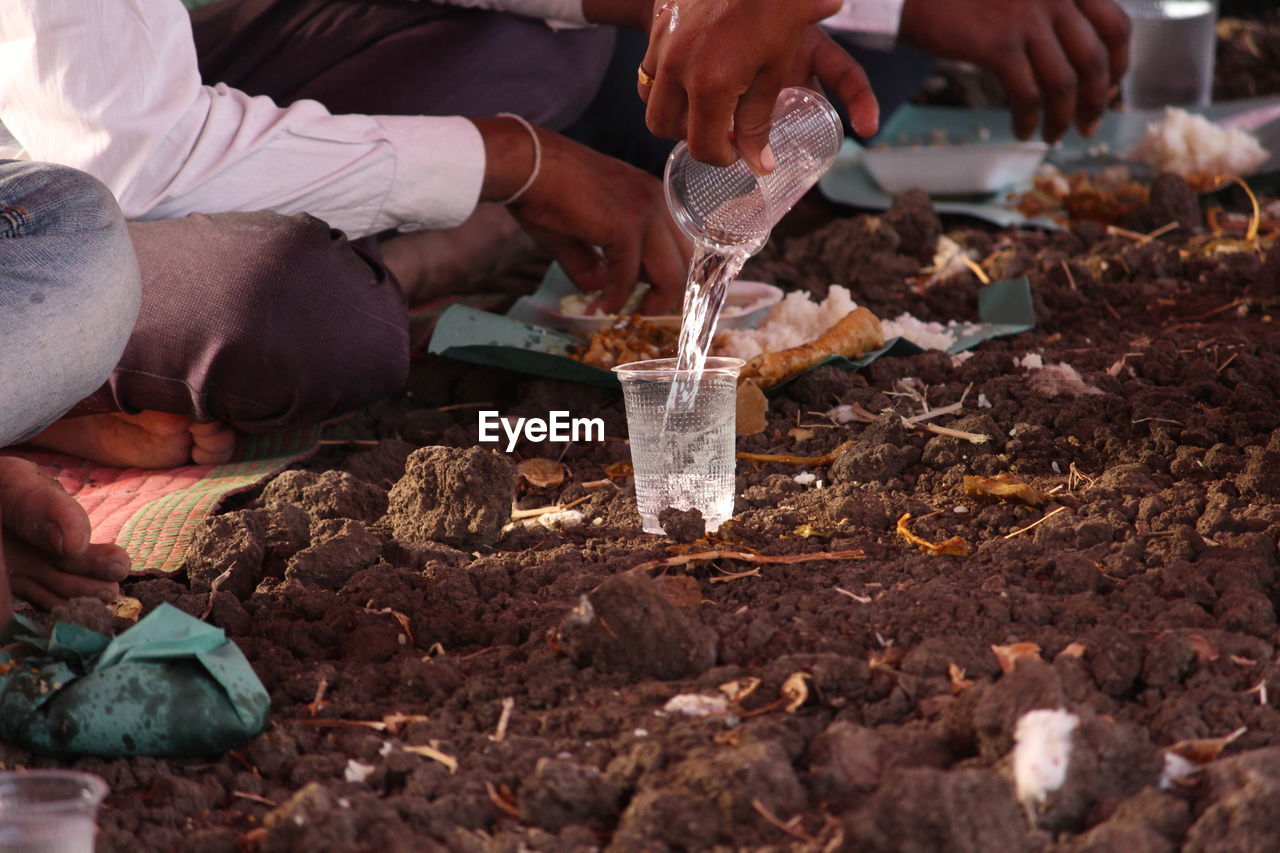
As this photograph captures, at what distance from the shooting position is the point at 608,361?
93.5 inches

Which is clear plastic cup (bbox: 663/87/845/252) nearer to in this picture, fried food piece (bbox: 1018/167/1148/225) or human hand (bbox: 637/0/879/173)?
human hand (bbox: 637/0/879/173)

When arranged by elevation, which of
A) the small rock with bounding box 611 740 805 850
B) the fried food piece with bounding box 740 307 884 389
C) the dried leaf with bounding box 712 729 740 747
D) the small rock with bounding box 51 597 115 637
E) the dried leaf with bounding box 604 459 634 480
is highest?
the small rock with bounding box 611 740 805 850

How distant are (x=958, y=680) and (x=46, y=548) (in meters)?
1.13

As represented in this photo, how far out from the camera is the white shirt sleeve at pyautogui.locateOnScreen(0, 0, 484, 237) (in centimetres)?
197

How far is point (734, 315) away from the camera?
2.56 metres

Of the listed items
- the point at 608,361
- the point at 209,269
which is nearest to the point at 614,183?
the point at 608,361

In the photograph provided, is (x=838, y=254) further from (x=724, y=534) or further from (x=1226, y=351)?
(x=724, y=534)

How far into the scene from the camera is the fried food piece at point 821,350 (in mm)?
2256

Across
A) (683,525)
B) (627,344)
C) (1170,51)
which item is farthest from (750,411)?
(1170,51)

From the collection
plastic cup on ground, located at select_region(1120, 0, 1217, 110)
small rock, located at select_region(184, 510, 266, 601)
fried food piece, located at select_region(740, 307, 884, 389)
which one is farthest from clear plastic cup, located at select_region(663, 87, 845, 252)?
plastic cup on ground, located at select_region(1120, 0, 1217, 110)

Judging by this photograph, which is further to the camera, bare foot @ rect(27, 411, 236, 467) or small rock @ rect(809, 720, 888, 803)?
bare foot @ rect(27, 411, 236, 467)

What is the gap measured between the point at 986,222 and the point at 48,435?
8.26 feet

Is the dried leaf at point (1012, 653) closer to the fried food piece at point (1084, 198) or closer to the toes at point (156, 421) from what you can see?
the toes at point (156, 421)

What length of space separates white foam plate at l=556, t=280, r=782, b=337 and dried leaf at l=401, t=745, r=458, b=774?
142cm
